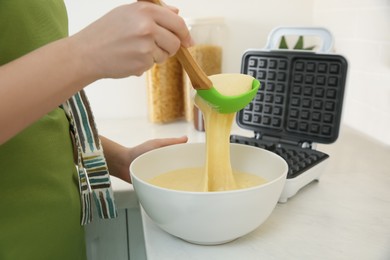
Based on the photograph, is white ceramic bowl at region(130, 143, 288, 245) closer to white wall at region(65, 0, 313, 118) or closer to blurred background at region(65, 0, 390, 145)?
blurred background at region(65, 0, 390, 145)

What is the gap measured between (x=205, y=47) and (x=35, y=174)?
672 mm

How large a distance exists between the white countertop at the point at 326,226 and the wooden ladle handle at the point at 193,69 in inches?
9.1

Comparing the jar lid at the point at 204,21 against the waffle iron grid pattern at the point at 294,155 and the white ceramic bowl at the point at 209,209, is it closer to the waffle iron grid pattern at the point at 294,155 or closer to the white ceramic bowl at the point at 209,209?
the waffle iron grid pattern at the point at 294,155

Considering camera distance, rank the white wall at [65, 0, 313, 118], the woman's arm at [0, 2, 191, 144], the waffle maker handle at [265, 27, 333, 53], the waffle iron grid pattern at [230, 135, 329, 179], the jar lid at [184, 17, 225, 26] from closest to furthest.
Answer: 1. the woman's arm at [0, 2, 191, 144]
2. the waffle iron grid pattern at [230, 135, 329, 179]
3. the waffle maker handle at [265, 27, 333, 53]
4. the jar lid at [184, 17, 225, 26]
5. the white wall at [65, 0, 313, 118]

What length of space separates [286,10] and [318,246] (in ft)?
3.03

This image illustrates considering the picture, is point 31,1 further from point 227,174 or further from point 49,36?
point 227,174

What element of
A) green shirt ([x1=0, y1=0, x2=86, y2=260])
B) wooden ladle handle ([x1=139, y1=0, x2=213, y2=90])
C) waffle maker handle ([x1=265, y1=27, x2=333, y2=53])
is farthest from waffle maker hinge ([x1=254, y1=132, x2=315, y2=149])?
green shirt ([x1=0, y1=0, x2=86, y2=260])

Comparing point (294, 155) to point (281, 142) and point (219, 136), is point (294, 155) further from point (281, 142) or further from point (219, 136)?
point (219, 136)

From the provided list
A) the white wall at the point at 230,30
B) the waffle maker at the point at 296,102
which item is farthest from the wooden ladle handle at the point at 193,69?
the white wall at the point at 230,30

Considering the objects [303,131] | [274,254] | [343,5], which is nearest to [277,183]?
[274,254]

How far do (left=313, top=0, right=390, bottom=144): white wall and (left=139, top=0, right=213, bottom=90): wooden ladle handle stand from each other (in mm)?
603

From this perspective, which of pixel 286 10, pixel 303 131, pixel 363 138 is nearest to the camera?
pixel 303 131

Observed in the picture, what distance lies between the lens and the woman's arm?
0.48m

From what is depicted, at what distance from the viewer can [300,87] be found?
91 centimetres
